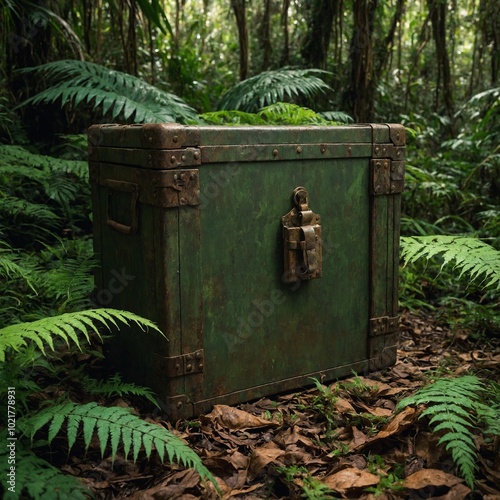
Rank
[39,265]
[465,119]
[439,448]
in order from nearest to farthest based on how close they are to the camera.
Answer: [439,448] → [39,265] → [465,119]

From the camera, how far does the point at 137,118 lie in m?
3.67

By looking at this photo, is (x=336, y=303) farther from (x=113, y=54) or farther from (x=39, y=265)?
(x=113, y=54)

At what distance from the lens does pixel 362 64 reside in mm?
5098

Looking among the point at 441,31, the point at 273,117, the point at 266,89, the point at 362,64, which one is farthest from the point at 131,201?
the point at 441,31

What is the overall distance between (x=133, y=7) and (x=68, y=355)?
99.7 inches

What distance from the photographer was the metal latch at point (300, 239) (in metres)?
2.46

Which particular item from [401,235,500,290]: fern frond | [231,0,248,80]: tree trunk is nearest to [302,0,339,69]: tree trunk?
[231,0,248,80]: tree trunk

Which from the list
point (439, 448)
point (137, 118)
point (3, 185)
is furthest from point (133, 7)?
point (439, 448)

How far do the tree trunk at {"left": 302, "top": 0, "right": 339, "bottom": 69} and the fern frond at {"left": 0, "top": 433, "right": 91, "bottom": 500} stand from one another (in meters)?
4.71

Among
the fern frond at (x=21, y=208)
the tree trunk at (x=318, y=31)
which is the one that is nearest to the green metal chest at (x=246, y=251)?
the fern frond at (x=21, y=208)

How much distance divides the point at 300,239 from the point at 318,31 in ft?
12.1

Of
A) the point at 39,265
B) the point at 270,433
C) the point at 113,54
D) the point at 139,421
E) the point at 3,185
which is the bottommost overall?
the point at 270,433

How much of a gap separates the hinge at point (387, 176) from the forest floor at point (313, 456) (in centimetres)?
84

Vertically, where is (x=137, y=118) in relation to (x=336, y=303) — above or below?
above
